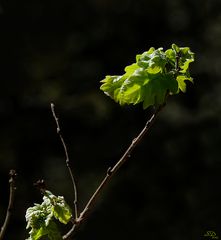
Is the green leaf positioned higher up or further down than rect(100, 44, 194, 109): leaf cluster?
further down

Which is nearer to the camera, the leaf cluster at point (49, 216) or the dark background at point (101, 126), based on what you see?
the leaf cluster at point (49, 216)

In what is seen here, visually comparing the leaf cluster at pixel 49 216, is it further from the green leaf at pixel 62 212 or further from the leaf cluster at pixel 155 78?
the leaf cluster at pixel 155 78

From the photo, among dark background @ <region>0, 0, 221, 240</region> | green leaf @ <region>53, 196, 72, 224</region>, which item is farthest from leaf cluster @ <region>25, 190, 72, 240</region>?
dark background @ <region>0, 0, 221, 240</region>

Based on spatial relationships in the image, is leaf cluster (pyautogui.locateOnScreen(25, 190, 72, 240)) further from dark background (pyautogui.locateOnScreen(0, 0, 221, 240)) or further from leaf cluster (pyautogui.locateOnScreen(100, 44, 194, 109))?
dark background (pyautogui.locateOnScreen(0, 0, 221, 240))

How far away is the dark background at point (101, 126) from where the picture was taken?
4.59 metres

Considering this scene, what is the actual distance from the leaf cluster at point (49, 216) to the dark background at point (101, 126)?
3.20 m

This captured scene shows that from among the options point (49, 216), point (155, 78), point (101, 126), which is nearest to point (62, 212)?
A: point (49, 216)

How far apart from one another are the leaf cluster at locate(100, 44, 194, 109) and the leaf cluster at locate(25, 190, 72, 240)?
0.93 ft

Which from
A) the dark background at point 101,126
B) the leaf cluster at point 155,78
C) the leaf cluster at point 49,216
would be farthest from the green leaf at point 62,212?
the dark background at point 101,126

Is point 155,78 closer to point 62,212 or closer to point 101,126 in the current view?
point 62,212

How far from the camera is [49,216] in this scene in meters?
1.39

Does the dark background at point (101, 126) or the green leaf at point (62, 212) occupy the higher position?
the dark background at point (101, 126)

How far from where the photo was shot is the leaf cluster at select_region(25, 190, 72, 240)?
1.37 m

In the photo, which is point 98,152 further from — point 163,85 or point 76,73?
point 163,85
